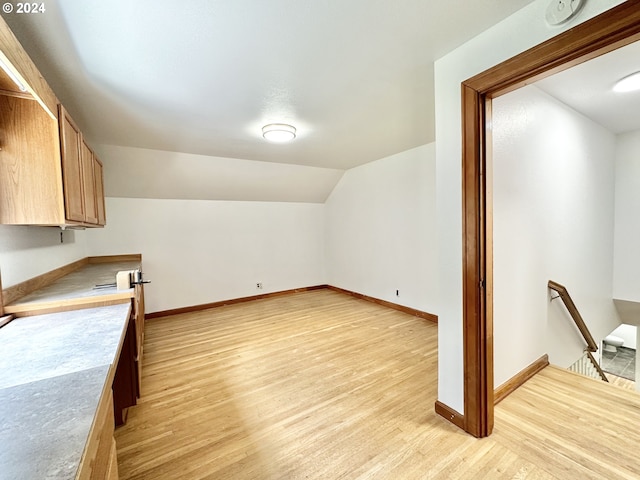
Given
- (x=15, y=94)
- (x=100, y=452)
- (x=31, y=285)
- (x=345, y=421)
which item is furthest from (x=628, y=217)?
(x=31, y=285)

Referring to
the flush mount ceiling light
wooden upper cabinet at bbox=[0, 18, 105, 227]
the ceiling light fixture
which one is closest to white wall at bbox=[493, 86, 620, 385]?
the ceiling light fixture

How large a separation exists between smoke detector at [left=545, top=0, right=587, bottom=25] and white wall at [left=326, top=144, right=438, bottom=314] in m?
2.42

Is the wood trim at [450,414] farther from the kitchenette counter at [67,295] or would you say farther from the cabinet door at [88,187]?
the cabinet door at [88,187]

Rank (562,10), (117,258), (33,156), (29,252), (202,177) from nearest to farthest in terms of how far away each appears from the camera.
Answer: (562,10) < (33,156) < (29,252) < (117,258) < (202,177)

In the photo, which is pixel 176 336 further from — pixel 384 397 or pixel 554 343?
pixel 554 343

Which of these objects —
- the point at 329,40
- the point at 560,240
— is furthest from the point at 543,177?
the point at 329,40

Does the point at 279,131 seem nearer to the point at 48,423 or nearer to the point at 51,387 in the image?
the point at 51,387

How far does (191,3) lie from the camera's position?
1.27m

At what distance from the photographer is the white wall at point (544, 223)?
2066 mm

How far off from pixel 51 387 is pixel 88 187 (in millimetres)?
2007

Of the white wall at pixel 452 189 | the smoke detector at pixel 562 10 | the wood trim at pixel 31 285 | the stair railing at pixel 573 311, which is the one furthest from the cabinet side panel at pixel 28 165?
the stair railing at pixel 573 311

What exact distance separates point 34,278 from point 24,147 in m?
1.04

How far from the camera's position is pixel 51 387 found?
89cm

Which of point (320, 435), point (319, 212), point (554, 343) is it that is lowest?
point (320, 435)
